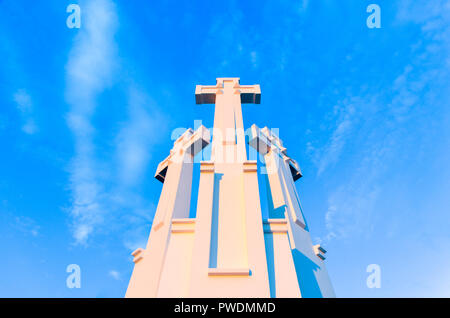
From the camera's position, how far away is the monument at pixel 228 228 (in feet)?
21.5

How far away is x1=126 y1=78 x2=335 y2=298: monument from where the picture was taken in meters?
6.57

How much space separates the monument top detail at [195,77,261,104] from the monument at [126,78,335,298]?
41 millimetres

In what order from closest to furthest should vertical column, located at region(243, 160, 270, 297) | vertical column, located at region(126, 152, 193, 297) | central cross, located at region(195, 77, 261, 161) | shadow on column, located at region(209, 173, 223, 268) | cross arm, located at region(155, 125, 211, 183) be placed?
vertical column, located at region(243, 160, 270, 297) → shadow on column, located at region(209, 173, 223, 268) → vertical column, located at region(126, 152, 193, 297) → central cross, located at region(195, 77, 261, 161) → cross arm, located at region(155, 125, 211, 183)

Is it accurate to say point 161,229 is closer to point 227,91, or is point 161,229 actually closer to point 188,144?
point 188,144

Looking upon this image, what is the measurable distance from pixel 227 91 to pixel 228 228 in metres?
6.11

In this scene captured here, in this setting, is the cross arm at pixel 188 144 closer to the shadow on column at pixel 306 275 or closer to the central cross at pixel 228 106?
the central cross at pixel 228 106

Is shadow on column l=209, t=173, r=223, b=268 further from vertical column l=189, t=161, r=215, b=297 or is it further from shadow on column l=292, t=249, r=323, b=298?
shadow on column l=292, t=249, r=323, b=298

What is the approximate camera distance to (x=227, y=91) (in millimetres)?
11492

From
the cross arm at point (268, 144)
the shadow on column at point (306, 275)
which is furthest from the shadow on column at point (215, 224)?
the cross arm at point (268, 144)

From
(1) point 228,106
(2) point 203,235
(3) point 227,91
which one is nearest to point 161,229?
(2) point 203,235

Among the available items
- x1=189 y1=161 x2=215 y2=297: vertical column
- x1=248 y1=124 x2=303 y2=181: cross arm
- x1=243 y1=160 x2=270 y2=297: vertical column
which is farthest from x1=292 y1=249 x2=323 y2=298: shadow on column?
x1=248 y1=124 x2=303 y2=181: cross arm

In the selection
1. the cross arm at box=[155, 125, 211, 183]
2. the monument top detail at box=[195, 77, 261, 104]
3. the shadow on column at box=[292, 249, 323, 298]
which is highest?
the monument top detail at box=[195, 77, 261, 104]

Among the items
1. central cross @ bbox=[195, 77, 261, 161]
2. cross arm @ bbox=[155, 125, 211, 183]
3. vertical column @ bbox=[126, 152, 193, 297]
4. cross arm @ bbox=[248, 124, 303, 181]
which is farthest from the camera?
cross arm @ bbox=[248, 124, 303, 181]
